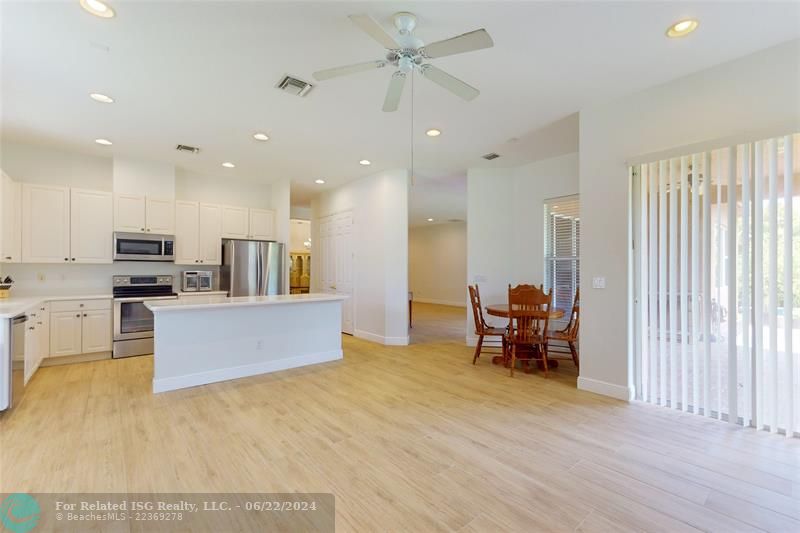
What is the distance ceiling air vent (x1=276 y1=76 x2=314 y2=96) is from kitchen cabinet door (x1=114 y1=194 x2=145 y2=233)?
3513mm

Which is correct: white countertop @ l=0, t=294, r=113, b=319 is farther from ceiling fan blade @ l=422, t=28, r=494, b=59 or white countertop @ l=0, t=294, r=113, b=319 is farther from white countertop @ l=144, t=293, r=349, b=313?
ceiling fan blade @ l=422, t=28, r=494, b=59

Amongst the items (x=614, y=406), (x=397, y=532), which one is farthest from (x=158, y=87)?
(x=614, y=406)

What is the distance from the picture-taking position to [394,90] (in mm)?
2496

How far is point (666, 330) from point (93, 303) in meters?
6.82

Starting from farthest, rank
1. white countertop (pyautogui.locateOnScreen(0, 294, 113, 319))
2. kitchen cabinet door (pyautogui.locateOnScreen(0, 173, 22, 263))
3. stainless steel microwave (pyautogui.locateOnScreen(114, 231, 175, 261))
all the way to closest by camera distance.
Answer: stainless steel microwave (pyautogui.locateOnScreen(114, 231, 175, 261)), kitchen cabinet door (pyautogui.locateOnScreen(0, 173, 22, 263)), white countertop (pyautogui.locateOnScreen(0, 294, 113, 319))

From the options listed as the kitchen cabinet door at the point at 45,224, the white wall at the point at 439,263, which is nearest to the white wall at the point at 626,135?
the kitchen cabinet door at the point at 45,224

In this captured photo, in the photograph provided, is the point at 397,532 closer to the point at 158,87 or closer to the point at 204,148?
the point at 158,87

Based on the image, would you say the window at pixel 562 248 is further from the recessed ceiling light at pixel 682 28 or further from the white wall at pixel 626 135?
the recessed ceiling light at pixel 682 28

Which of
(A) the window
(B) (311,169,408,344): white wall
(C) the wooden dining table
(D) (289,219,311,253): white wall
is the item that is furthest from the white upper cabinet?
(A) the window

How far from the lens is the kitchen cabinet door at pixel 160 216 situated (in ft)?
17.1

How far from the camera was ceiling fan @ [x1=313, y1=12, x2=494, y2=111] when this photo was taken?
2.00 meters

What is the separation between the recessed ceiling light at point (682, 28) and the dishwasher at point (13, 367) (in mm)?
5787

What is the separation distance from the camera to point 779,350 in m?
2.63

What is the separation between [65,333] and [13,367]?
1.67 m
